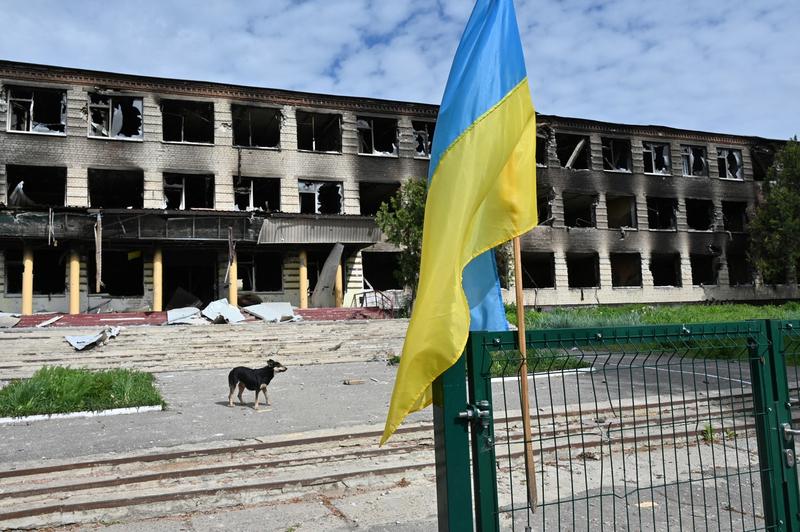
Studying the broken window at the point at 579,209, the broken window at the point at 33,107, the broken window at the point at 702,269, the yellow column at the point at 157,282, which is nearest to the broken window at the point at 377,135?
the broken window at the point at 579,209

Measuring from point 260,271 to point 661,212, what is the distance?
1022 inches

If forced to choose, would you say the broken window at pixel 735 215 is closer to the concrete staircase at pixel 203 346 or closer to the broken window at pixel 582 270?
the broken window at pixel 582 270

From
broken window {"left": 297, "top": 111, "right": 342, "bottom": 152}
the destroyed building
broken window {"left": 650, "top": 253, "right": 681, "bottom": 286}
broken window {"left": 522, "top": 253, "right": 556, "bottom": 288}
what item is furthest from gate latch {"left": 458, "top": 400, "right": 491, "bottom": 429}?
broken window {"left": 650, "top": 253, "right": 681, "bottom": 286}

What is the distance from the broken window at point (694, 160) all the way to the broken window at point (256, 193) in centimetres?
2528

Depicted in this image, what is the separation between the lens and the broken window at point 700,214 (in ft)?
120

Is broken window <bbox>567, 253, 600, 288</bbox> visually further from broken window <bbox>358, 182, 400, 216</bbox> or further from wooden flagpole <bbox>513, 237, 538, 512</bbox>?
wooden flagpole <bbox>513, 237, 538, 512</bbox>

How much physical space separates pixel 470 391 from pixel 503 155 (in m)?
1.12

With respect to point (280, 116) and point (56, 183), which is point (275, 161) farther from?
point (56, 183)

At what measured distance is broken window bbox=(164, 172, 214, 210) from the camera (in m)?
26.2

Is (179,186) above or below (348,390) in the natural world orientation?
above

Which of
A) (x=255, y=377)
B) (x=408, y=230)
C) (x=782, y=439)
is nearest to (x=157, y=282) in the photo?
(x=408, y=230)

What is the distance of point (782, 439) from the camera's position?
2.94 m

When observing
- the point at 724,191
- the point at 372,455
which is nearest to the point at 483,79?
the point at 372,455

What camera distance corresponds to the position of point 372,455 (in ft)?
21.4
